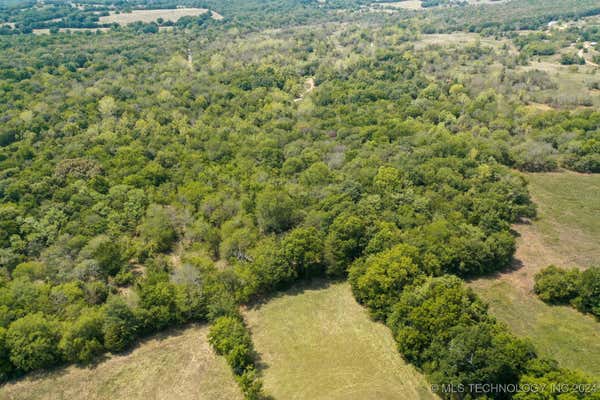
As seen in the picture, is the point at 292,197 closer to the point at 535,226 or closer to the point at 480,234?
the point at 480,234

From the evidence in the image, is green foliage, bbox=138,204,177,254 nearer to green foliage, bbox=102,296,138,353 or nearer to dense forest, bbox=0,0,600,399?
dense forest, bbox=0,0,600,399

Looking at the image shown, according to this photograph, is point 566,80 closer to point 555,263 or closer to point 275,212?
point 555,263

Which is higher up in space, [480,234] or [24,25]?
[24,25]

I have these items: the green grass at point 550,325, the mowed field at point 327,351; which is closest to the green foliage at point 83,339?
the mowed field at point 327,351

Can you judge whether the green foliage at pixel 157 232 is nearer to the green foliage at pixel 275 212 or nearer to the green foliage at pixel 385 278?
the green foliage at pixel 275 212

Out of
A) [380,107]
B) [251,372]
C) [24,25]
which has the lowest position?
[251,372]

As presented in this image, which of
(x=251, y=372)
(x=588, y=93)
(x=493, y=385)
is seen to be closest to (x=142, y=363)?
(x=251, y=372)

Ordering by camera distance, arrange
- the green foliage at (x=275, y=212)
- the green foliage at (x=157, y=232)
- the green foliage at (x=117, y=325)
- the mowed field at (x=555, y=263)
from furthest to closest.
Answer: the green foliage at (x=275, y=212) < the green foliage at (x=157, y=232) < the mowed field at (x=555, y=263) < the green foliage at (x=117, y=325)

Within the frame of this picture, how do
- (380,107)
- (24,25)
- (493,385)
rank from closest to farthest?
(493,385) → (380,107) → (24,25)
